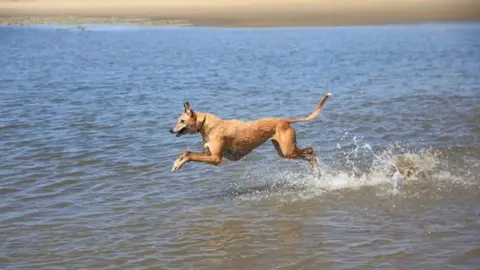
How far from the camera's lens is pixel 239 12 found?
1642 inches

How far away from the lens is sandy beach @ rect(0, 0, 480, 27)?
3722 cm

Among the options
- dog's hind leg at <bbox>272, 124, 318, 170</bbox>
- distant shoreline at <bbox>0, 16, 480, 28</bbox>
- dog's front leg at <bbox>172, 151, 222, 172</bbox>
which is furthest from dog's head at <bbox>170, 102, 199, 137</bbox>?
distant shoreline at <bbox>0, 16, 480, 28</bbox>

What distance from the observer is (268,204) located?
8.89 m

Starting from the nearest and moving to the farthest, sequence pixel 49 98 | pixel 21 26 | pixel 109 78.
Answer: pixel 49 98, pixel 109 78, pixel 21 26

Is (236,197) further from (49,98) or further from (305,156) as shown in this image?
(49,98)

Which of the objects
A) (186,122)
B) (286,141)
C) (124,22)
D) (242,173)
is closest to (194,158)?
(186,122)

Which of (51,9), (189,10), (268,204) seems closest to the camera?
(268,204)

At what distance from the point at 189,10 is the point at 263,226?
36.7m

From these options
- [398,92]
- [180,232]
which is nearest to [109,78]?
[398,92]

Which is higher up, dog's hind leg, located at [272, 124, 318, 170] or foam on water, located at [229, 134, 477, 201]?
dog's hind leg, located at [272, 124, 318, 170]

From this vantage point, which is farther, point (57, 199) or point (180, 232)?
point (57, 199)

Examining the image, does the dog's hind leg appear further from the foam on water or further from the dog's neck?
the dog's neck

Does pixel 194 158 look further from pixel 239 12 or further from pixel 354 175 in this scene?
pixel 239 12

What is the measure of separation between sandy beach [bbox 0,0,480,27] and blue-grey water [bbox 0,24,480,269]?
14.8 m
